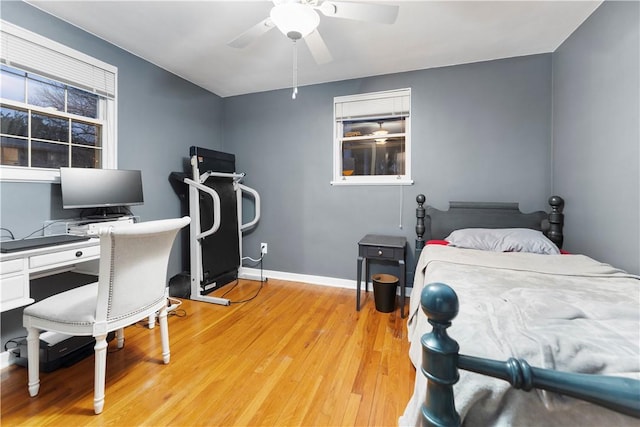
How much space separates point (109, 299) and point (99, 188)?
3.95 feet

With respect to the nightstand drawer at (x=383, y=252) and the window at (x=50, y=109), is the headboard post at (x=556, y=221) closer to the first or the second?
the nightstand drawer at (x=383, y=252)

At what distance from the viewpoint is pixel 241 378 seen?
1679 mm

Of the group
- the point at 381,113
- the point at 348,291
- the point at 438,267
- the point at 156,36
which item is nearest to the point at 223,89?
the point at 156,36

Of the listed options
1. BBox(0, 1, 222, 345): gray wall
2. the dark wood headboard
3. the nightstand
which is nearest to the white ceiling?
BBox(0, 1, 222, 345): gray wall

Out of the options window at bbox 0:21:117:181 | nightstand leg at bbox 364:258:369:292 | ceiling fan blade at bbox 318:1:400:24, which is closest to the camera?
ceiling fan blade at bbox 318:1:400:24

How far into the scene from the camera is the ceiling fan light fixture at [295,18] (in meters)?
1.46

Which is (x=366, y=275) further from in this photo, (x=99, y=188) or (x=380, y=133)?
(x=99, y=188)

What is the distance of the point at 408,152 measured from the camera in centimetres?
303

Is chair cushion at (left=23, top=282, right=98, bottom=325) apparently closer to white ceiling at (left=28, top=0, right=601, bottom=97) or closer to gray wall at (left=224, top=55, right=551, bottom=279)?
white ceiling at (left=28, top=0, right=601, bottom=97)

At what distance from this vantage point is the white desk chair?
1388 millimetres

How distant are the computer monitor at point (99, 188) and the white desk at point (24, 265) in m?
0.42

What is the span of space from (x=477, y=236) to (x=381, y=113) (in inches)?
65.6

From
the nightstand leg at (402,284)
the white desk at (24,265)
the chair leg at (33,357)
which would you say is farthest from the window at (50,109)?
the nightstand leg at (402,284)

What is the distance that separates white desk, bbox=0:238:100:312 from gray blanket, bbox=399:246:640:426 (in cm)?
208
